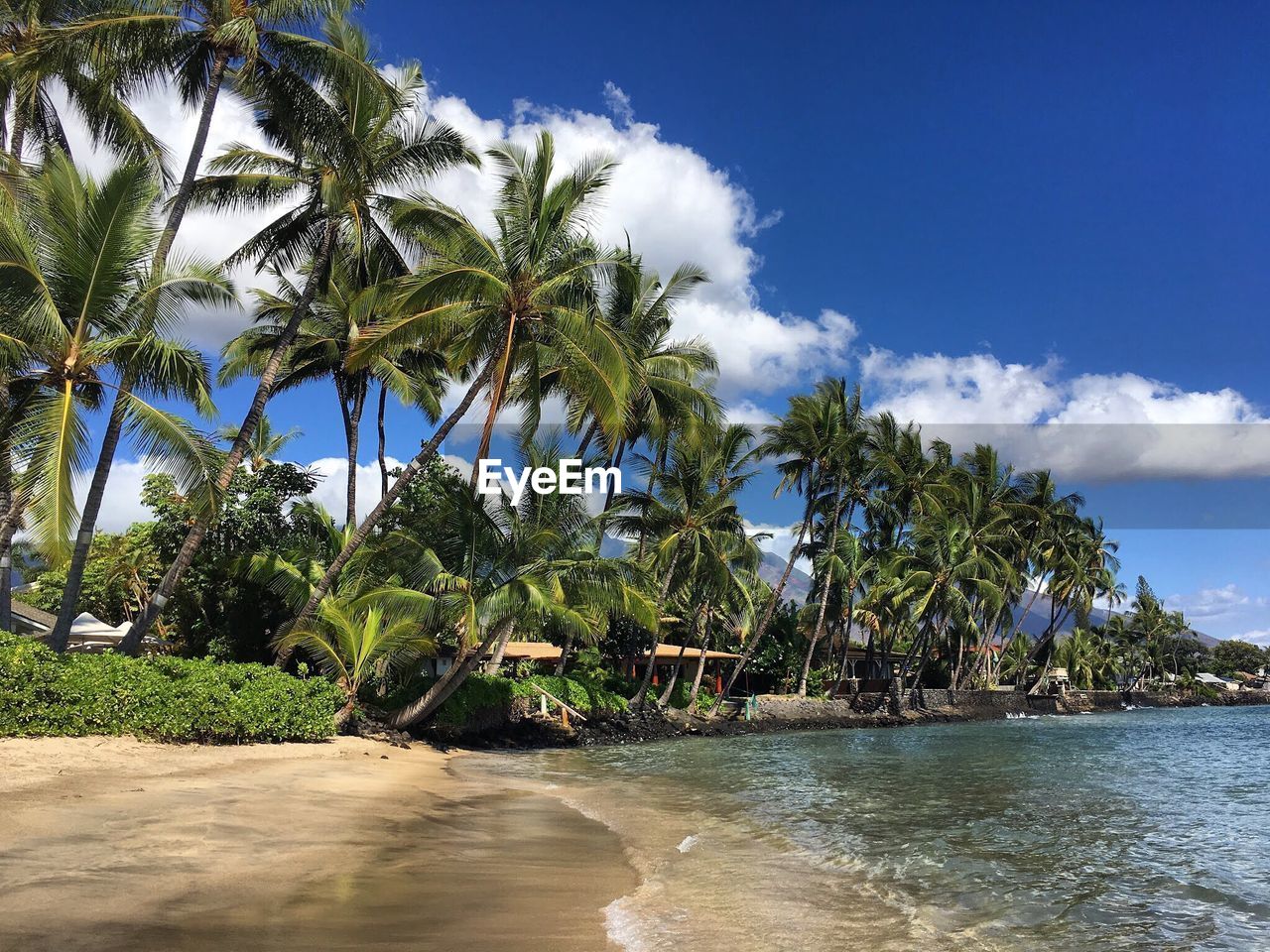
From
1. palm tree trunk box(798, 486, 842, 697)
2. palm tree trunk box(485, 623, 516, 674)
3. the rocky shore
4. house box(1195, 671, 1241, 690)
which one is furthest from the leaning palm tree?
house box(1195, 671, 1241, 690)

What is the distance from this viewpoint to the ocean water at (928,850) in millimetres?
6391

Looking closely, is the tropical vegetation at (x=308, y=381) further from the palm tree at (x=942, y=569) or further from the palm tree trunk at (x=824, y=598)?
the palm tree at (x=942, y=569)

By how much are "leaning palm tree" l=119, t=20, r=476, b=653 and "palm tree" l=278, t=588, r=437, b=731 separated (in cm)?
287

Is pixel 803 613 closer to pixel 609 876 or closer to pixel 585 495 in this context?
pixel 585 495

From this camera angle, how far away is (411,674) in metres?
20.9

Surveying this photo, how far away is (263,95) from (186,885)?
50.8 feet

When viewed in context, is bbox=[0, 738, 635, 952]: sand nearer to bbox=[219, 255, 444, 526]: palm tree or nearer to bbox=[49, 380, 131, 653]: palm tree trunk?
bbox=[49, 380, 131, 653]: palm tree trunk

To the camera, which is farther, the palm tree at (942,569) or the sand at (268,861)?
the palm tree at (942,569)

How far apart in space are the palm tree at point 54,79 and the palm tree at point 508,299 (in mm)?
5182

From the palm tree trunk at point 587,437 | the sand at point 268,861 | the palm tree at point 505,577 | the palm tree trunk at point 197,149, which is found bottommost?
the sand at point 268,861

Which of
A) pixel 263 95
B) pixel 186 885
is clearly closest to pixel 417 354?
pixel 263 95

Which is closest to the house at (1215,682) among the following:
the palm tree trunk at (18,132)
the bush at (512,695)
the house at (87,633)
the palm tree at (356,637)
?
the bush at (512,695)

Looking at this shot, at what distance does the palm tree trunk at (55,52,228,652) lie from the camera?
13.5 metres
